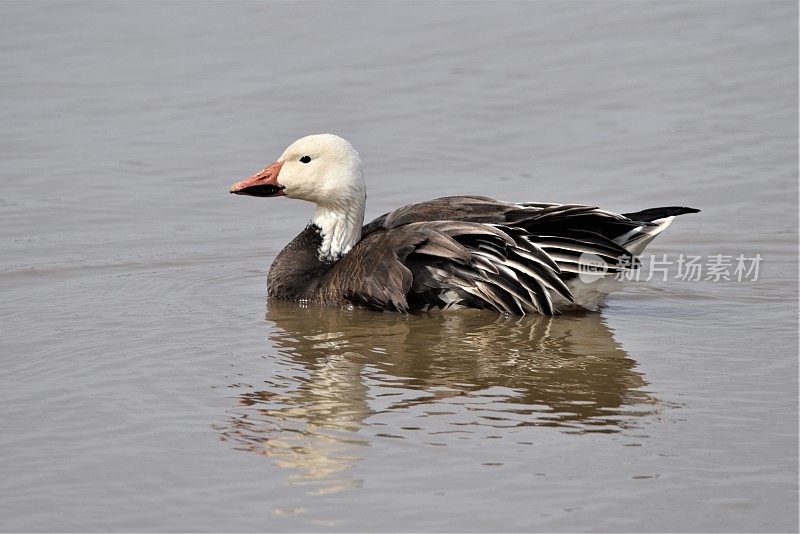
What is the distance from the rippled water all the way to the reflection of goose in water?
1.0 inches

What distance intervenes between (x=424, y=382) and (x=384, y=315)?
1753 millimetres

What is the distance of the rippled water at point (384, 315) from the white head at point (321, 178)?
33.5 inches

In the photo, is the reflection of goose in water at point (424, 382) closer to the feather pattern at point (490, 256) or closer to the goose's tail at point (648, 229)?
the feather pattern at point (490, 256)

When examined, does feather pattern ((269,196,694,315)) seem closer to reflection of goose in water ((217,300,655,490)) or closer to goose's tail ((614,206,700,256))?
goose's tail ((614,206,700,256))

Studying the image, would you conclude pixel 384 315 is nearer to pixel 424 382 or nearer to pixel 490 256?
pixel 490 256

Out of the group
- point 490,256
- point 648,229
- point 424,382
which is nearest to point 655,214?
point 648,229

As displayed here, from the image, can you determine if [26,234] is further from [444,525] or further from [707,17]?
[707,17]

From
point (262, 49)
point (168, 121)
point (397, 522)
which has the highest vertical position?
point (262, 49)

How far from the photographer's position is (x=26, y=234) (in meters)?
11.0

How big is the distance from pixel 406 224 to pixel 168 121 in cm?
569

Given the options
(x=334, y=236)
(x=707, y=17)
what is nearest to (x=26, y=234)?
(x=334, y=236)

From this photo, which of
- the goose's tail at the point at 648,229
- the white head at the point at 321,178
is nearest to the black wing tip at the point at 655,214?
the goose's tail at the point at 648,229

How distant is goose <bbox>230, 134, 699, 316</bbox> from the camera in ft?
28.0

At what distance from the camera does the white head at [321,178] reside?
9.50 meters
